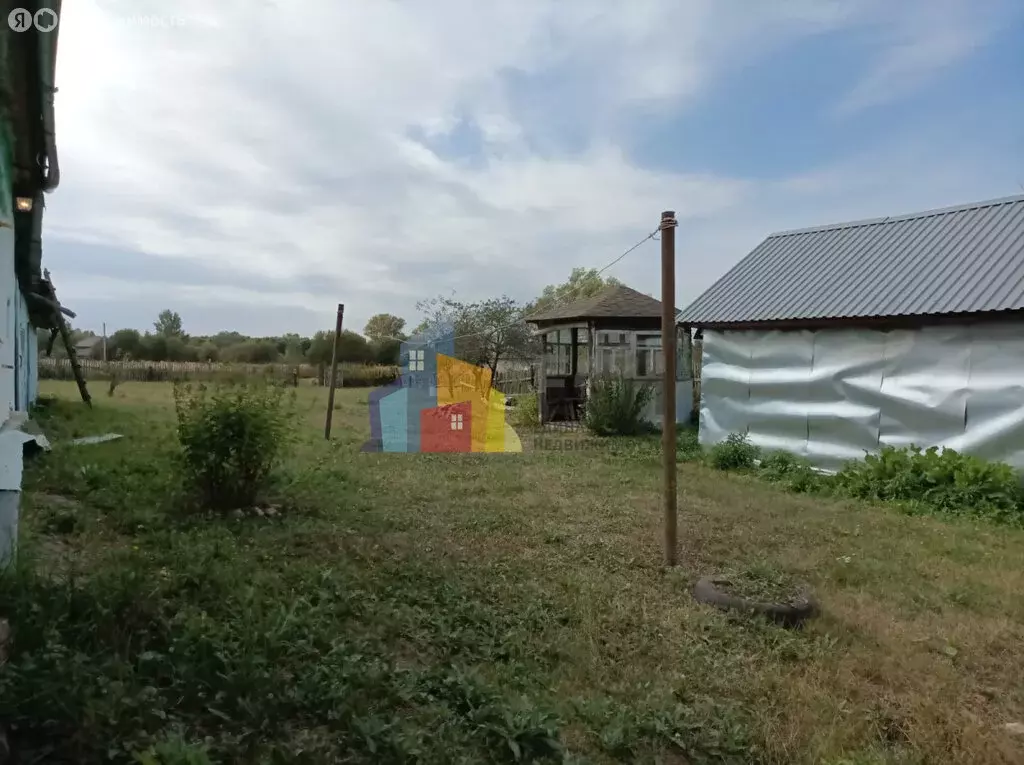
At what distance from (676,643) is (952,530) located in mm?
3822

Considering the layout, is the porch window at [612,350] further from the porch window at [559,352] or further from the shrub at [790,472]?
the shrub at [790,472]

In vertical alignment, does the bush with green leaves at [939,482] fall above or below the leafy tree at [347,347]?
below

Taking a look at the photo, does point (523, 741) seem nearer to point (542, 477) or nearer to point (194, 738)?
point (194, 738)

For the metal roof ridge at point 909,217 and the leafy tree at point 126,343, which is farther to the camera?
the leafy tree at point 126,343

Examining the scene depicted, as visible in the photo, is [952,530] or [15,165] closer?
[15,165]

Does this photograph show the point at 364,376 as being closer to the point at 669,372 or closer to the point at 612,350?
the point at 612,350

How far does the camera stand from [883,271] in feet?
26.9

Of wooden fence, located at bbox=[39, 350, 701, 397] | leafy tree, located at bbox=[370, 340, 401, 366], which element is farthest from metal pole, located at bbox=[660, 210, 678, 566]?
leafy tree, located at bbox=[370, 340, 401, 366]

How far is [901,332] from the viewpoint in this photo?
746cm

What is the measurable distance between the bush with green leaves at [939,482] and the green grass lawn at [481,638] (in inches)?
23.8

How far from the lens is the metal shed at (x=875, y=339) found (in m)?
6.77

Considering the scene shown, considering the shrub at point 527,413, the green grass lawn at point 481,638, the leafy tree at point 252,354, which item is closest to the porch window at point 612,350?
the shrub at point 527,413

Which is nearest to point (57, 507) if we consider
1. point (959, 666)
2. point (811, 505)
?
point (959, 666)

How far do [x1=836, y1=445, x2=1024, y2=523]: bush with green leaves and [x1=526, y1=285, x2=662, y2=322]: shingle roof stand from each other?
592 cm
